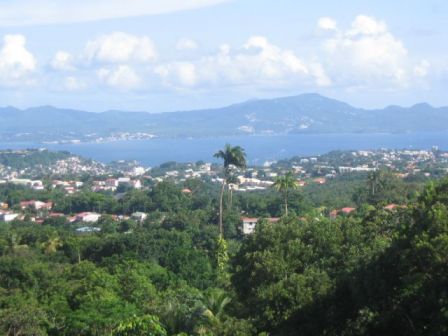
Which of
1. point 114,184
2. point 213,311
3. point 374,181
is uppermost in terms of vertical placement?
point 213,311

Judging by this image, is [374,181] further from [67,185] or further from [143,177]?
[143,177]

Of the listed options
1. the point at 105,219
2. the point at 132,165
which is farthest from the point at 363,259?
the point at 132,165

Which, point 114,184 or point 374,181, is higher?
point 374,181

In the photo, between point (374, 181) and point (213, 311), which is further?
point (374, 181)

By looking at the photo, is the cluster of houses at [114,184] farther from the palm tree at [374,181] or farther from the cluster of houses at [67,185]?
the palm tree at [374,181]

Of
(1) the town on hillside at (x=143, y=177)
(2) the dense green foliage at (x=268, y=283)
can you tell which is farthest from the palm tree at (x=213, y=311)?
(1) the town on hillside at (x=143, y=177)

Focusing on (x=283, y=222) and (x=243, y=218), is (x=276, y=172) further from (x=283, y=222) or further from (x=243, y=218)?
(x=283, y=222)

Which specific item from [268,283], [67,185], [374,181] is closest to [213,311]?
[268,283]

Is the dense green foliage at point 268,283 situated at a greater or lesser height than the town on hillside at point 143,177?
greater

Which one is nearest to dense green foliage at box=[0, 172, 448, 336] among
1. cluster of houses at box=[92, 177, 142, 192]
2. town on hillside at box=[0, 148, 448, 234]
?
town on hillside at box=[0, 148, 448, 234]

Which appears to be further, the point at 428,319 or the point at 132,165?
the point at 132,165

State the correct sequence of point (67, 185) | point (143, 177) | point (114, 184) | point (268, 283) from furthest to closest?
point (143, 177) → point (114, 184) → point (67, 185) → point (268, 283)
